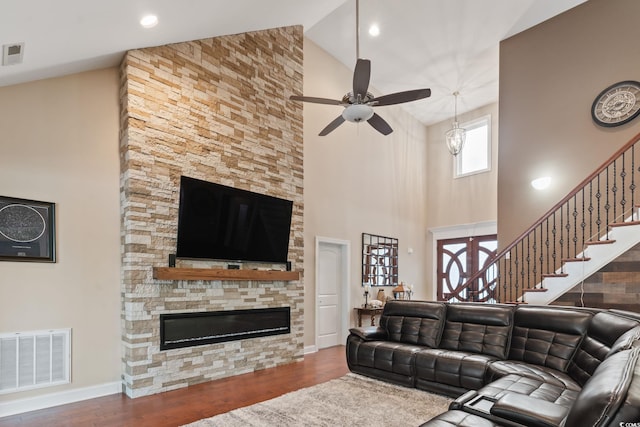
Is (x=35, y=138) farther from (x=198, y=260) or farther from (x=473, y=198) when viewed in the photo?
(x=473, y=198)

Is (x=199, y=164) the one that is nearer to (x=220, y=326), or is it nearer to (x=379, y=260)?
(x=220, y=326)

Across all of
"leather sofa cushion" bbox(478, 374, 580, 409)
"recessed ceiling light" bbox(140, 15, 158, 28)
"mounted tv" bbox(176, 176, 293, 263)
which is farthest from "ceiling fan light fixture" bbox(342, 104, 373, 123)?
"leather sofa cushion" bbox(478, 374, 580, 409)

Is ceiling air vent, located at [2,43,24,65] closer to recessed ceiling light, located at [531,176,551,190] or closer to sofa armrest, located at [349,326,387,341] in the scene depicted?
sofa armrest, located at [349,326,387,341]

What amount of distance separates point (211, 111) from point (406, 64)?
4.03 metres

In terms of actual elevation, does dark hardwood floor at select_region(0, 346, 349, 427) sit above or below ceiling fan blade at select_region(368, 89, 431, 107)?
below

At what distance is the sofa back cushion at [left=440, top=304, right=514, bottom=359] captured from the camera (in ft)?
12.9

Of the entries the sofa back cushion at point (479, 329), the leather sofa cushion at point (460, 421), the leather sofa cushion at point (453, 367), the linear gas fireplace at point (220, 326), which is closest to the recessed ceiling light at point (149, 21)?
the linear gas fireplace at point (220, 326)

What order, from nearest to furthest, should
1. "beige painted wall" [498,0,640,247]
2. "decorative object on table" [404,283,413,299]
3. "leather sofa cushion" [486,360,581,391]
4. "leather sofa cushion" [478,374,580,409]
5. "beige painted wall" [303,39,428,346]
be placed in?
"leather sofa cushion" [478,374,580,409] → "leather sofa cushion" [486,360,581,391] → "beige painted wall" [498,0,640,247] → "beige painted wall" [303,39,428,346] → "decorative object on table" [404,283,413,299]

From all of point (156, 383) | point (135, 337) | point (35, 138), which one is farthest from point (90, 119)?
point (156, 383)

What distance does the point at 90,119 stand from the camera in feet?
13.4

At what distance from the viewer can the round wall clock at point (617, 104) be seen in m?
5.37

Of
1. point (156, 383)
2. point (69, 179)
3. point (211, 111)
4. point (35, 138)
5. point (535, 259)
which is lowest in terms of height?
point (156, 383)

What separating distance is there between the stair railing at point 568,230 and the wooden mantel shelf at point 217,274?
10.6 ft

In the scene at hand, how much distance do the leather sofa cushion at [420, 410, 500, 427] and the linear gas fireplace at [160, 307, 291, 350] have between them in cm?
304
